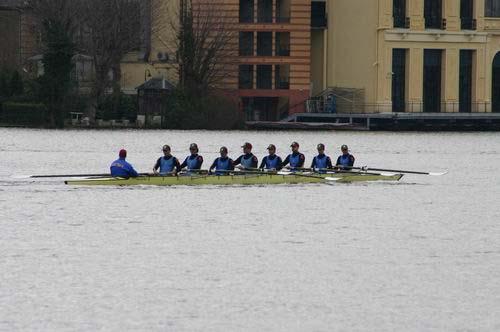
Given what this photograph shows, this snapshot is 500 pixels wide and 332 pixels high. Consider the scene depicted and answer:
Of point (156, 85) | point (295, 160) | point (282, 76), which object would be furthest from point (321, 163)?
point (282, 76)

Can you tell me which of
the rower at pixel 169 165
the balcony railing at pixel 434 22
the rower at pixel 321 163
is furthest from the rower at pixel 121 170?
the balcony railing at pixel 434 22

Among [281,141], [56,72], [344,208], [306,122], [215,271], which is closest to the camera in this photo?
[215,271]

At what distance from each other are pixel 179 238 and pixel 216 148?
47.7m

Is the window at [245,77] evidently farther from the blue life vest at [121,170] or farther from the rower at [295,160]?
the blue life vest at [121,170]

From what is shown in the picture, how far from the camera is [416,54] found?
416 ft

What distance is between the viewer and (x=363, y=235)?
46375mm

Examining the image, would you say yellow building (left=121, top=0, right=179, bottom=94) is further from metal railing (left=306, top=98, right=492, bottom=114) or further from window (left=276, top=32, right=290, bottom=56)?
metal railing (left=306, top=98, right=492, bottom=114)

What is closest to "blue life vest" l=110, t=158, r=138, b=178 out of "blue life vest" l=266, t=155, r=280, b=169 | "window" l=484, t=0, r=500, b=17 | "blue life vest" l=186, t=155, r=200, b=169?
"blue life vest" l=186, t=155, r=200, b=169

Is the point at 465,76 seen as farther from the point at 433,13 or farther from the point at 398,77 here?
the point at 398,77

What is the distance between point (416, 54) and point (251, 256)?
87600mm

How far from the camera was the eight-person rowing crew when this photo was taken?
56.3 meters

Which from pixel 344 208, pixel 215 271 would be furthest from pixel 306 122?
pixel 215 271

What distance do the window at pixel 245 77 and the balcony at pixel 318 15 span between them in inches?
309

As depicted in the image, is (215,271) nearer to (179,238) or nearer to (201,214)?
(179,238)
